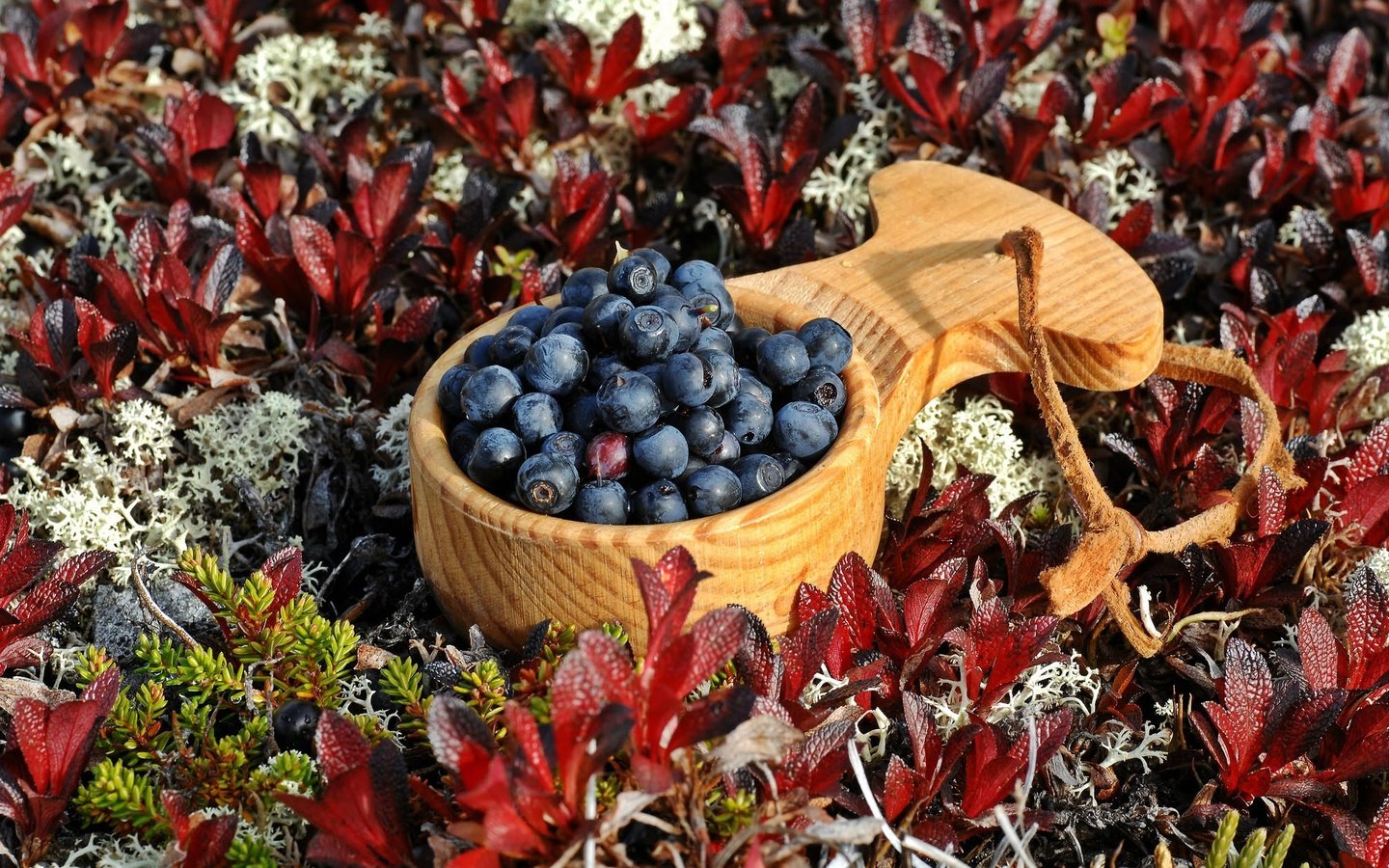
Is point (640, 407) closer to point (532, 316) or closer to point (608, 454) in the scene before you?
point (608, 454)

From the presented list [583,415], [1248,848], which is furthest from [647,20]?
[1248,848]

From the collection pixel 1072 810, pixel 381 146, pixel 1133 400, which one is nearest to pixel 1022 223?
pixel 1133 400

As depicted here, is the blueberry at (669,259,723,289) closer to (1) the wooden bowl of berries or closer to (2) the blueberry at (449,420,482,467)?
(1) the wooden bowl of berries

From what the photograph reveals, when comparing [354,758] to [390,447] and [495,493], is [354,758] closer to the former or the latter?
[495,493]

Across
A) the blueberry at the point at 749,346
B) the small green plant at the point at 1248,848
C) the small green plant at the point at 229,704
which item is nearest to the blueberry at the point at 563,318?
the blueberry at the point at 749,346

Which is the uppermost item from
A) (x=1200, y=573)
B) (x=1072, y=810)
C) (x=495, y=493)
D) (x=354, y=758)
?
(x=495, y=493)
